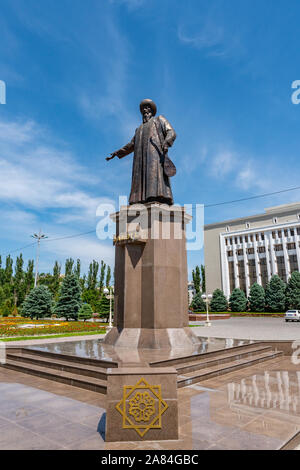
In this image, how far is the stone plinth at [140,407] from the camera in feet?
10.6

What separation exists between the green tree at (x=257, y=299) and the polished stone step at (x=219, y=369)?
35.5 meters

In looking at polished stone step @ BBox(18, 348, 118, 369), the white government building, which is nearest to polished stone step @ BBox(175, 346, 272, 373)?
polished stone step @ BBox(18, 348, 118, 369)

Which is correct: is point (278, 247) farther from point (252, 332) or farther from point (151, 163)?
point (151, 163)

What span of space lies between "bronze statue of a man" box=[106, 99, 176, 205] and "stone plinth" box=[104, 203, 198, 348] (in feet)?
1.57

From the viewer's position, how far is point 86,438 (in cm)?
335

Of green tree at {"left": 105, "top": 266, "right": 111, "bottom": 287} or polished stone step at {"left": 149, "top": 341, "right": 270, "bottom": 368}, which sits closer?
polished stone step at {"left": 149, "top": 341, "right": 270, "bottom": 368}

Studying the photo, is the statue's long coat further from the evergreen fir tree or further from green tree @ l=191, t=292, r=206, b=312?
the evergreen fir tree

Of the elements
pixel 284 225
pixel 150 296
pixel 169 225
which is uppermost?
pixel 284 225

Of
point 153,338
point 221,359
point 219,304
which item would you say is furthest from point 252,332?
point 219,304

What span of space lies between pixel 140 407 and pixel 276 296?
41272 millimetres

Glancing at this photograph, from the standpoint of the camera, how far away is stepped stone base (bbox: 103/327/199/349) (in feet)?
25.6

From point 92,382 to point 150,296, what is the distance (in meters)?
3.23
